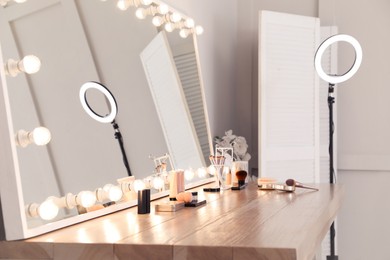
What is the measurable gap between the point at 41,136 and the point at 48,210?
0.57 feet

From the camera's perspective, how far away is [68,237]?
126 cm

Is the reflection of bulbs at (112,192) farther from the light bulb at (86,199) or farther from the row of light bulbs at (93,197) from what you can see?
the light bulb at (86,199)

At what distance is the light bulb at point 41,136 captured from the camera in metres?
1.30

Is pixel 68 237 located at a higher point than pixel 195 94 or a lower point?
lower

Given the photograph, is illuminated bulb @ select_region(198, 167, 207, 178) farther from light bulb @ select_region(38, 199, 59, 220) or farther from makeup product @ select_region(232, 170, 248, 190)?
light bulb @ select_region(38, 199, 59, 220)

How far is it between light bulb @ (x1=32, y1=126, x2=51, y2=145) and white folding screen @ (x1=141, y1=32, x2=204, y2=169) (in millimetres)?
800

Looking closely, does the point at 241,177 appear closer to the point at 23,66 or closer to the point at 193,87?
the point at 193,87

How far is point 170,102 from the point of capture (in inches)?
92.7

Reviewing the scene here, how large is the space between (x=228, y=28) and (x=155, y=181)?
87.9 inches

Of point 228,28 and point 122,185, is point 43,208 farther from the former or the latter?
point 228,28

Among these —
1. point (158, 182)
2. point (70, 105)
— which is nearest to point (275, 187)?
point (158, 182)

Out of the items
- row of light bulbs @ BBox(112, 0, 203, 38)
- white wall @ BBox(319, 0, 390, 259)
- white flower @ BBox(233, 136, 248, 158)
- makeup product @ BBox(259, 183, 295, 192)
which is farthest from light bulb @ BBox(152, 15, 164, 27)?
white wall @ BBox(319, 0, 390, 259)

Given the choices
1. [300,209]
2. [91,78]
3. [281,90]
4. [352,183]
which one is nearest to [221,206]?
[300,209]

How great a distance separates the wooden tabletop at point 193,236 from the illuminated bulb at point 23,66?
38 cm
